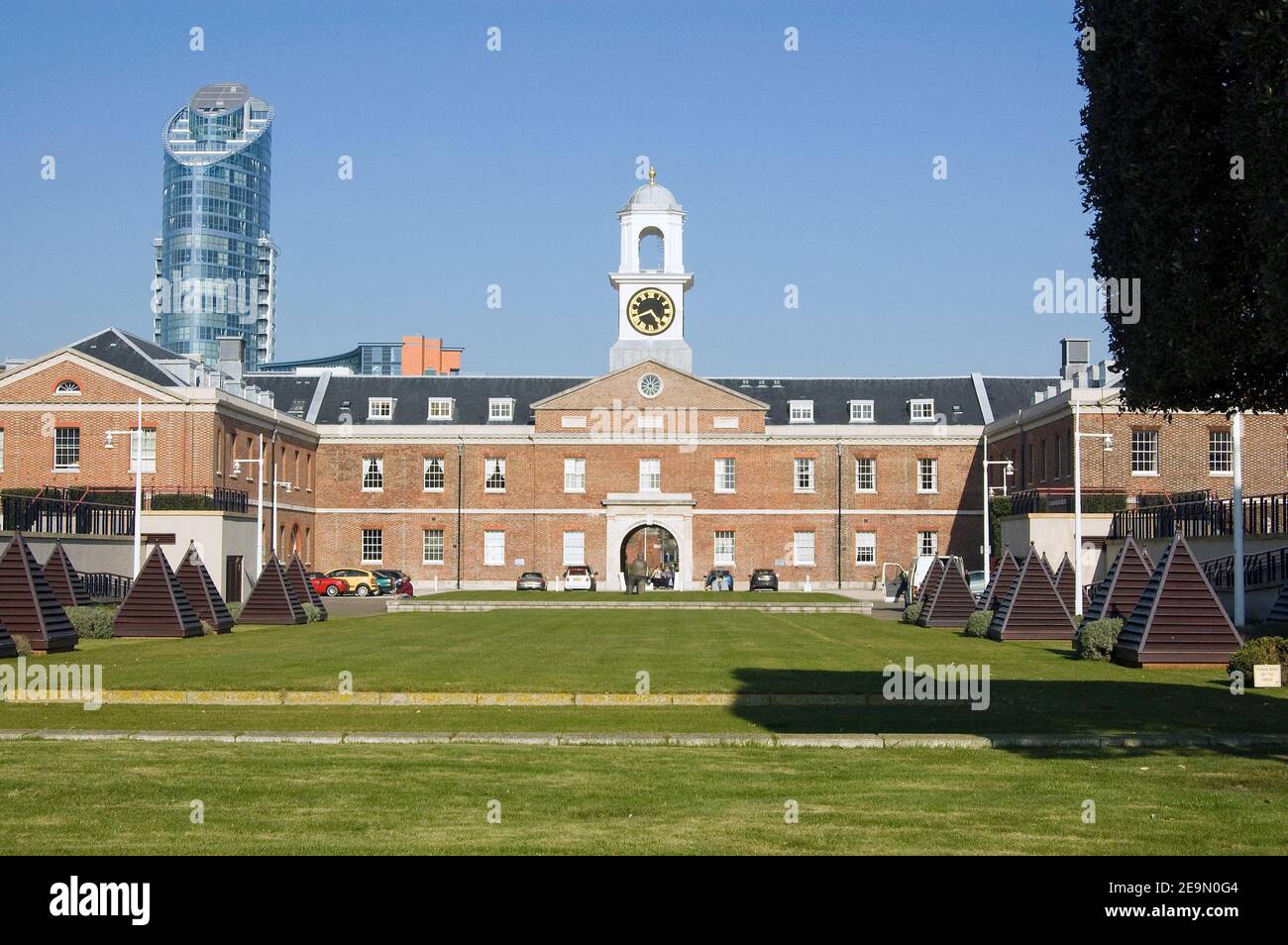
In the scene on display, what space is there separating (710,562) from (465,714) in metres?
58.9

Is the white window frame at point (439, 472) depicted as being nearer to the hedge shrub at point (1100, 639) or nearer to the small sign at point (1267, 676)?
the hedge shrub at point (1100, 639)

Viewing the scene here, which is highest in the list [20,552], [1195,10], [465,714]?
[1195,10]

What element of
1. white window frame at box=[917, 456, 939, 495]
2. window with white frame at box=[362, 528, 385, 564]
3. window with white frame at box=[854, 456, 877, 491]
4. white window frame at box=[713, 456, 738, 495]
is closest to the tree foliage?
white window frame at box=[713, 456, 738, 495]

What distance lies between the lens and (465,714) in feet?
54.3

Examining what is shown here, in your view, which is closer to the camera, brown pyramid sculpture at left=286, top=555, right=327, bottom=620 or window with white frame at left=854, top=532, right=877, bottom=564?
brown pyramid sculpture at left=286, top=555, right=327, bottom=620

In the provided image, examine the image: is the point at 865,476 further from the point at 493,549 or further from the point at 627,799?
the point at 627,799

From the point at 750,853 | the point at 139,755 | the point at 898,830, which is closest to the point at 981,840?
the point at 898,830

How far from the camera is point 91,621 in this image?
101 ft

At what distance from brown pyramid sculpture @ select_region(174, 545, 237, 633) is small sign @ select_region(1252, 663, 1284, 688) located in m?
23.5

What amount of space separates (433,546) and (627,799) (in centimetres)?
6660

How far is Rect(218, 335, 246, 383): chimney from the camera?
75625 millimetres

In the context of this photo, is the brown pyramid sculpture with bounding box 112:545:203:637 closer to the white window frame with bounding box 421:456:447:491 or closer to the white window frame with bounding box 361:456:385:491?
the white window frame with bounding box 421:456:447:491

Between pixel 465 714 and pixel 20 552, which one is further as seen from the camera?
pixel 20 552
